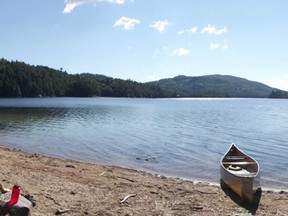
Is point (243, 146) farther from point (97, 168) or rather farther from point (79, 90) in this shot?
point (79, 90)

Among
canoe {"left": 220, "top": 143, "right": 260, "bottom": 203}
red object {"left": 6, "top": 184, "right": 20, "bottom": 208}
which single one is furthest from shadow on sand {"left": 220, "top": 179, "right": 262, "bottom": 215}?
red object {"left": 6, "top": 184, "right": 20, "bottom": 208}

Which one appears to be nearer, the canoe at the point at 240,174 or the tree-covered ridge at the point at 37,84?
the canoe at the point at 240,174

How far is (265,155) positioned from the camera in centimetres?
2528

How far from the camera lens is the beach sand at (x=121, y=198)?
33.8 ft

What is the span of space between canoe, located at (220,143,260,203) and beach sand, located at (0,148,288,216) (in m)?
0.38

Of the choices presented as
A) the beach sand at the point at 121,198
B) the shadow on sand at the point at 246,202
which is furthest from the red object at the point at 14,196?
the shadow on sand at the point at 246,202

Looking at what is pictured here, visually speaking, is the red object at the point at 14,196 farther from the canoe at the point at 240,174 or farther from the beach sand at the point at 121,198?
the canoe at the point at 240,174

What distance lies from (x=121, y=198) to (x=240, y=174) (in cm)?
633

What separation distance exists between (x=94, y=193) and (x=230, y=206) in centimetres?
441

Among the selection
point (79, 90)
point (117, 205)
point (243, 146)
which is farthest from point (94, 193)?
point (79, 90)

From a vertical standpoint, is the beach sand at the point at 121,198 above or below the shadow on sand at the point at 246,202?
above

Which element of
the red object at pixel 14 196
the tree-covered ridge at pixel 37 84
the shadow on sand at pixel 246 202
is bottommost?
the shadow on sand at pixel 246 202

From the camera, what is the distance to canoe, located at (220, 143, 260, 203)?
13.3 m

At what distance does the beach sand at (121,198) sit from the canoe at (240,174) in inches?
15.1
